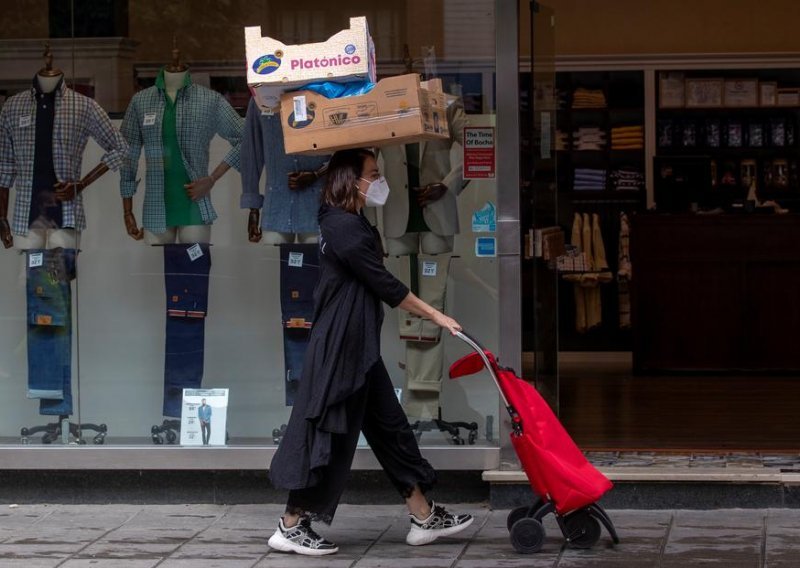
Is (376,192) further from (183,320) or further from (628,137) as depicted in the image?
(628,137)

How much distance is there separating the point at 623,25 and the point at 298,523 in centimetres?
774

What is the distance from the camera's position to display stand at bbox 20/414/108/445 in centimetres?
773

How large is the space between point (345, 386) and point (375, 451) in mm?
454

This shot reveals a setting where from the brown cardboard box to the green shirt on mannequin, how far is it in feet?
5.02

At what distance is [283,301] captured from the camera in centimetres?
768

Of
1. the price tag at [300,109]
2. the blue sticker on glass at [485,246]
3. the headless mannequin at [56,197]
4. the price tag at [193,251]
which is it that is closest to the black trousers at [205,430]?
the price tag at [193,251]

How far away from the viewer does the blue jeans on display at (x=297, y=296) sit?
761 centimetres

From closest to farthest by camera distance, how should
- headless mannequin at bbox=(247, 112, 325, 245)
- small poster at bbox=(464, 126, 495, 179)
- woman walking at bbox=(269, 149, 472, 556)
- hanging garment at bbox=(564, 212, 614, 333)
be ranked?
woman walking at bbox=(269, 149, 472, 556) → small poster at bbox=(464, 126, 495, 179) → headless mannequin at bbox=(247, 112, 325, 245) → hanging garment at bbox=(564, 212, 614, 333)

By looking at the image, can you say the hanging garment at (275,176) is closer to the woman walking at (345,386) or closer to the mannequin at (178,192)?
the mannequin at (178,192)

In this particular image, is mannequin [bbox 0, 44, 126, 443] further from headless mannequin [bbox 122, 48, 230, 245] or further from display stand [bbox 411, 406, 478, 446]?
display stand [bbox 411, 406, 478, 446]

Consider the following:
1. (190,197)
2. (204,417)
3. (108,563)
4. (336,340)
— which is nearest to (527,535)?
(336,340)

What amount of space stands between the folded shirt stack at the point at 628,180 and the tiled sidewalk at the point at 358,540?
6434 mm

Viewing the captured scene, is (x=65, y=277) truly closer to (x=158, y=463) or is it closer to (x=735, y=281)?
(x=158, y=463)

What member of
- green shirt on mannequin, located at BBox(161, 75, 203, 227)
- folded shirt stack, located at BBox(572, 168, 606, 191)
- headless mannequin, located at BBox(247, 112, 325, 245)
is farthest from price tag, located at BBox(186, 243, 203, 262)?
folded shirt stack, located at BBox(572, 168, 606, 191)
